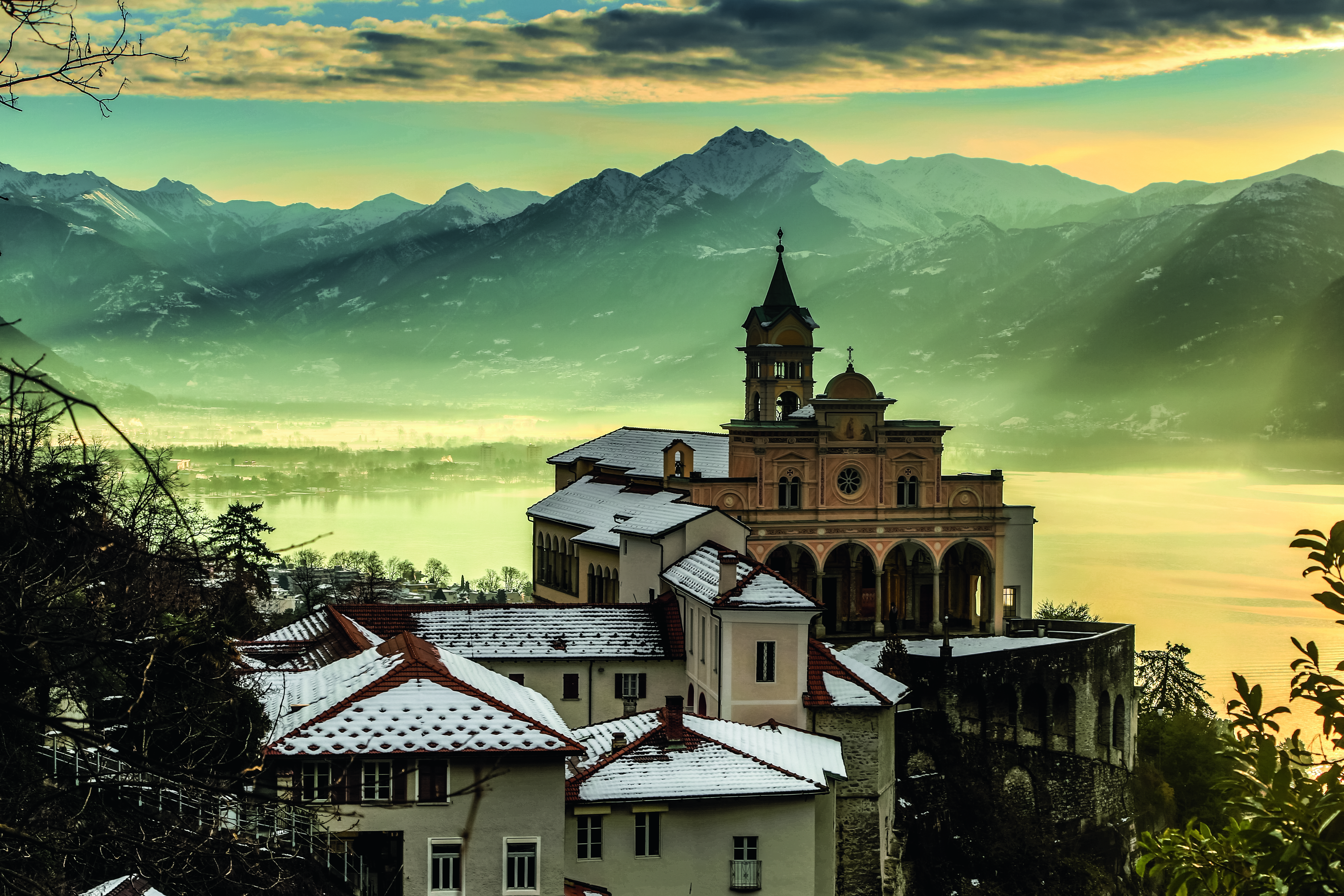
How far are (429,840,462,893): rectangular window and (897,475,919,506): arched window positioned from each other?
1234 inches

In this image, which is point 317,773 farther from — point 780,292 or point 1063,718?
point 780,292

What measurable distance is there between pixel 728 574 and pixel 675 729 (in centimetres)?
758

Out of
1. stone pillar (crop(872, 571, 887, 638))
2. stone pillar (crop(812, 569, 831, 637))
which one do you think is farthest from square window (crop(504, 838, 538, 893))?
stone pillar (crop(872, 571, 887, 638))

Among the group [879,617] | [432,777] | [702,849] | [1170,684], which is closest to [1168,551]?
[1170,684]

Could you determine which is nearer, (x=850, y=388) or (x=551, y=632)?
(x=551, y=632)

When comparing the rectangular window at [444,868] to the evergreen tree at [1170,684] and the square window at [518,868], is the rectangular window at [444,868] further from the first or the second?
the evergreen tree at [1170,684]

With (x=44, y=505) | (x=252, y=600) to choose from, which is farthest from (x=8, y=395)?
(x=252, y=600)

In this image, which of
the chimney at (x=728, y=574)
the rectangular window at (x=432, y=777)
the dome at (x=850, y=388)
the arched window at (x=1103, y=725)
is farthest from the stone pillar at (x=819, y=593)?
the rectangular window at (x=432, y=777)

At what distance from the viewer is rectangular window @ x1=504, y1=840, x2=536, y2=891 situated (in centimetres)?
2377

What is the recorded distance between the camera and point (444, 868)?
77.4 ft

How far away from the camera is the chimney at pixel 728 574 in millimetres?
34531

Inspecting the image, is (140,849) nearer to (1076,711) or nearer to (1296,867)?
(1296,867)

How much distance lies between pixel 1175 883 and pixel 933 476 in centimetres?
4192

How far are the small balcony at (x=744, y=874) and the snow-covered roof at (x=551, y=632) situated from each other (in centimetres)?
1107
